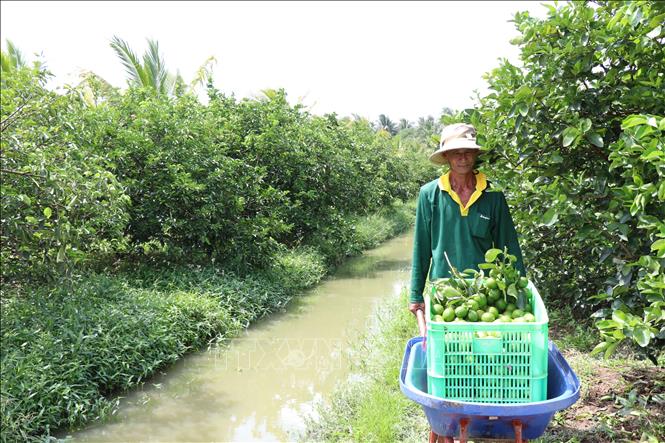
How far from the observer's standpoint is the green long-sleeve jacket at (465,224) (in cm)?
286

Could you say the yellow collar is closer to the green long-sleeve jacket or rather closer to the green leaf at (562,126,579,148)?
the green long-sleeve jacket

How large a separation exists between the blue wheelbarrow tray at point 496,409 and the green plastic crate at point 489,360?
83 millimetres

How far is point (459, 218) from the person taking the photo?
2883 mm

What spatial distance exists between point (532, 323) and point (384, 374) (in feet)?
9.76

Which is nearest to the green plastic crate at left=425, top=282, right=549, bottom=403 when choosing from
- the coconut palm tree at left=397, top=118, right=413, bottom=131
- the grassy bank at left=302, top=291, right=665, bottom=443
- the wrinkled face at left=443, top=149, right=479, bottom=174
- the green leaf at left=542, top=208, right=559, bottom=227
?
the green leaf at left=542, top=208, right=559, bottom=227

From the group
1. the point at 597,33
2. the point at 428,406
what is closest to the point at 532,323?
the point at 428,406

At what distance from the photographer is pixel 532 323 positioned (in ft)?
6.74

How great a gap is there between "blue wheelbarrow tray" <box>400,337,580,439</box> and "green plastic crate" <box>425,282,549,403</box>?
83 mm

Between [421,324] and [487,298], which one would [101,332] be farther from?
[487,298]

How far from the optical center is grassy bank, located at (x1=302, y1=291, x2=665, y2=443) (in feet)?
10.3

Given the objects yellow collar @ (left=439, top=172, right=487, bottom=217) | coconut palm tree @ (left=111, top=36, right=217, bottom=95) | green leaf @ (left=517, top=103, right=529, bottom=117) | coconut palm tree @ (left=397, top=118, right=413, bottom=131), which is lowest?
yellow collar @ (left=439, top=172, right=487, bottom=217)

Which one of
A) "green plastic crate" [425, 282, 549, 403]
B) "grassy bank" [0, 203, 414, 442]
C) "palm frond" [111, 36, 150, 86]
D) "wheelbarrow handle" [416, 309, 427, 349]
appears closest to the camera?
"green plastic crate" [425, 282, 549, 403]

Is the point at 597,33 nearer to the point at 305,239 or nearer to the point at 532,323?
the point at 532,323

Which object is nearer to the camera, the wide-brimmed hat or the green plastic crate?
the green plastic crate
